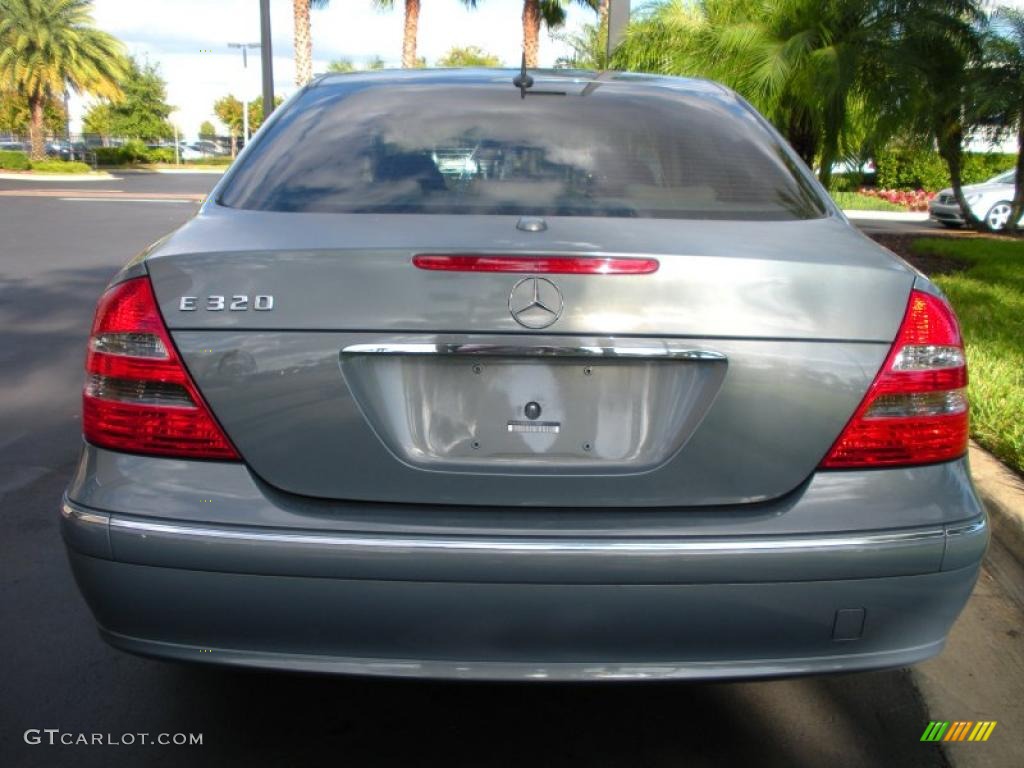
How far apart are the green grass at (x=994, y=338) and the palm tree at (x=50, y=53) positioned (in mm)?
40732

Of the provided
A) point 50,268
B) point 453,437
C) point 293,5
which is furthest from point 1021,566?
point 293,5

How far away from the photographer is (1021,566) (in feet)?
12.7

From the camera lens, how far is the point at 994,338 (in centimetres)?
680

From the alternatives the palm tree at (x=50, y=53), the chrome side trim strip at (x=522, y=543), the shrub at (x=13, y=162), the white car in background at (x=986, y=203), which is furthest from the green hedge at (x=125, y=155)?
the chrome side trim strip at (x=522, y=543)

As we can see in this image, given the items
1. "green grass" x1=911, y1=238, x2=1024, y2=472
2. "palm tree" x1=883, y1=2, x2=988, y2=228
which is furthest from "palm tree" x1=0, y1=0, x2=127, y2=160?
"green grass" x1=911, y1=238, x2=1024, y2=472

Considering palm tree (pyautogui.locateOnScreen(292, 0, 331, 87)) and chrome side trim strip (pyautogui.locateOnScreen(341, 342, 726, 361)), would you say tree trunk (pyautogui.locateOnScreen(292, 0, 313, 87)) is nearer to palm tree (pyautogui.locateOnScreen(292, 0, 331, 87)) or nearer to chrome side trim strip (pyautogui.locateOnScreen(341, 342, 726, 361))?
palm tree (pyautogui.locateOnScreen(292, 0, 331, 87))

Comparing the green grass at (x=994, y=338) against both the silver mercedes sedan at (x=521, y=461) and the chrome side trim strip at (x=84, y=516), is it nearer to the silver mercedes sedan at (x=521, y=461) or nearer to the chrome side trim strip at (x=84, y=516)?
the silver mercedes sedan at (x=521, y=461)

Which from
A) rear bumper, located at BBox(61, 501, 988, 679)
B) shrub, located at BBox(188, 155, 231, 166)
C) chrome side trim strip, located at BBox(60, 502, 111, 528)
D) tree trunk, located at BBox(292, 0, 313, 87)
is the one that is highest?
tree trunk, located at BBox(292, 0, 313, 87)

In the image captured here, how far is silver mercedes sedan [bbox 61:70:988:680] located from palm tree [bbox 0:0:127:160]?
46654 millimetres

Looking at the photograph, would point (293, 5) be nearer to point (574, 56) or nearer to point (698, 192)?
point (574, 56)

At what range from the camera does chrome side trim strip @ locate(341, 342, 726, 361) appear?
211 cm

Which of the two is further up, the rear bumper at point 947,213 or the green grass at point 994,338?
the green grass at point 994,338

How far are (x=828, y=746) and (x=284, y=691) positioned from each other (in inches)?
58.7

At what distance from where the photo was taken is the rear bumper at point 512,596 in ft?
6.88
